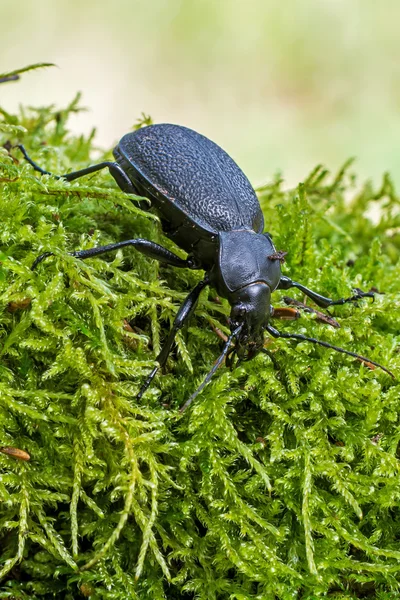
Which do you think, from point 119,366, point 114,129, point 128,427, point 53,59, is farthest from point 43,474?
point 53,59

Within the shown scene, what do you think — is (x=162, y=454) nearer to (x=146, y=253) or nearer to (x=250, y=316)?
(x=250, y=316)

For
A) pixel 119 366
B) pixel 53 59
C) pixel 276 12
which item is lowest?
pixel 119 366

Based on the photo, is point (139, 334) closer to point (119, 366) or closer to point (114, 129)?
point (119, 366)

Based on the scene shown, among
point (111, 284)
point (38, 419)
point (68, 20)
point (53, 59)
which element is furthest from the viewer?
point (68, 20)

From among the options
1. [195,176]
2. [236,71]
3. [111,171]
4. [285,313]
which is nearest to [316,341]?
[285,313]

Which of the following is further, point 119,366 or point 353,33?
point 353,33

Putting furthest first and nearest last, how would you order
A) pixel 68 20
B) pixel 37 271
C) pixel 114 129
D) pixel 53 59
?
pixel 68 20
pixel 53 59
pixel 114 129
pixel 37 271
